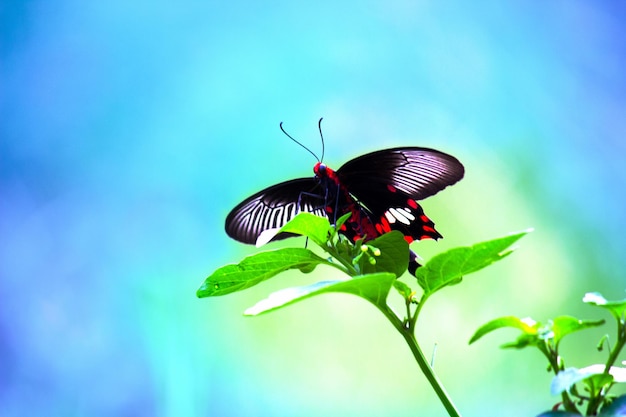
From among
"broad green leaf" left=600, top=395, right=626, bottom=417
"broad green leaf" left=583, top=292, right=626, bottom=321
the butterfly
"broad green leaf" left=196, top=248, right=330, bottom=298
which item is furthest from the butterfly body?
"broad green leaf" left=600, top=395, right=626, bottom=417

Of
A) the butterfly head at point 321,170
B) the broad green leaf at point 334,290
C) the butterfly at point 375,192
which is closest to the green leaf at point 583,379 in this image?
the broad green leaf at point 334,290

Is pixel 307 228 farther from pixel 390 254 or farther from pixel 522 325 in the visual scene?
pixel 522 325

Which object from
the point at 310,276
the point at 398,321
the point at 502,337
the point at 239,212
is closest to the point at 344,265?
the point at 398,321

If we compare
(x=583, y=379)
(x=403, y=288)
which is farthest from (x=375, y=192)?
(x=583, y=379)

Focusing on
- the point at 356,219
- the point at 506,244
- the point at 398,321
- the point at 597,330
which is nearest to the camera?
the point at 506,244

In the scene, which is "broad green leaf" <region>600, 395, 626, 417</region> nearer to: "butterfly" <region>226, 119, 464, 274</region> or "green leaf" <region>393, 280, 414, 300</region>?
"green leaf" <region>393, 280, 414, 300</region>

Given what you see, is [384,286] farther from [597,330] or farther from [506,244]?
[597,330]
